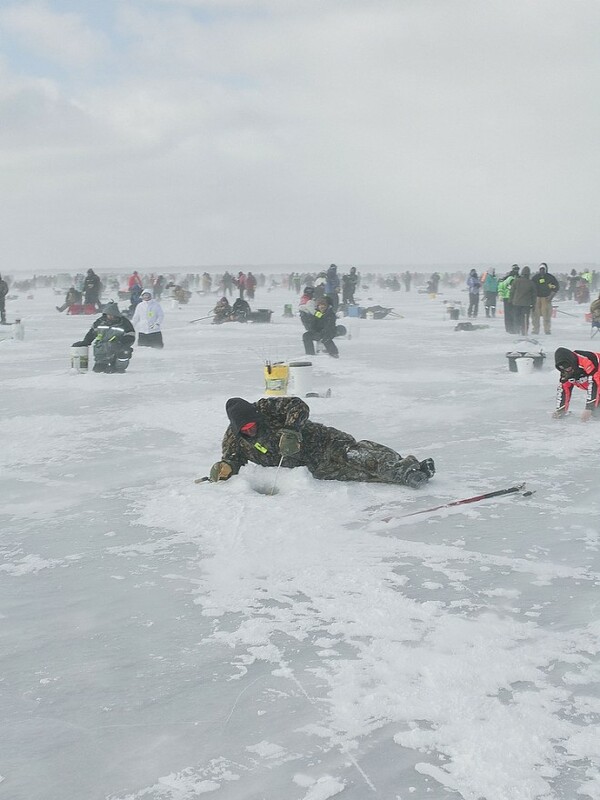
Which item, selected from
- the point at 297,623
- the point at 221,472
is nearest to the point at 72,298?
the point at 221,472

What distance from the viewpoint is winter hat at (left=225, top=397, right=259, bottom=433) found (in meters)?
5.69

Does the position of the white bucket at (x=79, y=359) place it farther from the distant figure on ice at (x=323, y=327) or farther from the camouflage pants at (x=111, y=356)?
the distant figure on ice at (x=323, y=327)

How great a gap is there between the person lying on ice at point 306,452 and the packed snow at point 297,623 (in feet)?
0.45

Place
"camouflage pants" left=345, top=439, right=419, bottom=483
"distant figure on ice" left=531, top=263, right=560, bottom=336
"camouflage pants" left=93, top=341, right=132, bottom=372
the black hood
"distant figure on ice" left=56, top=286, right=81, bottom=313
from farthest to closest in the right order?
"distant figure on ice" left=56, top=286, right=81, bottom=313, "distant figure on ice" left=531, top=263, right=560, bottom=336, "camouflage pants" left=93, top=341, right=132, bottom=372, the black hood, "camouflage pants" left=345, top=439, right=419, bottom=483

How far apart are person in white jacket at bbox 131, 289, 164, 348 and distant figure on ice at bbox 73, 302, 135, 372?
258cm

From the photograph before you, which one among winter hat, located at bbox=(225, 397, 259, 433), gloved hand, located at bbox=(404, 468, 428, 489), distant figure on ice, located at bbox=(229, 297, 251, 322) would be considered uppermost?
distant figure on ice, located at bbox=(229, 297, 251, 322)

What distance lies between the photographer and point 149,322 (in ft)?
52.3

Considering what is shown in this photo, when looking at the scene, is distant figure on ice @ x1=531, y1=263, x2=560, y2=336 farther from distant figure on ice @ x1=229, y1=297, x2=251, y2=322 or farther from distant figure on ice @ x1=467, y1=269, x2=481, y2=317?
distant figure on ice @ x1=229, y1=297, x2=251, y2=322

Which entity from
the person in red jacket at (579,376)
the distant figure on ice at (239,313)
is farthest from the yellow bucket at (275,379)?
the distant figure on ice at (239,313)

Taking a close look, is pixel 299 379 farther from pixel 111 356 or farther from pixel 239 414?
pixel 239 414

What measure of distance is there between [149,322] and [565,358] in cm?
975

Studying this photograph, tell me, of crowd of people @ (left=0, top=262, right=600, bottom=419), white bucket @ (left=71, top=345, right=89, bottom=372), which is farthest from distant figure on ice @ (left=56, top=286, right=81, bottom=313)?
white bucket @ (left=71, top=345, right=89, bottom=372)

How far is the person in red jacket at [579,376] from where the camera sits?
8117mm

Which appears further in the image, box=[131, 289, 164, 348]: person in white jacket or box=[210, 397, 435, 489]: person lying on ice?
box=[131, 289, 164, 348]: person in white jacket
